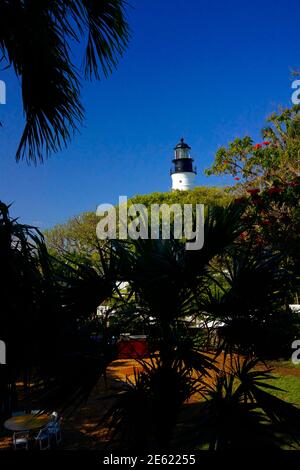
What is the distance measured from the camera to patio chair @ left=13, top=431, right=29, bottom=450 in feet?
21.4

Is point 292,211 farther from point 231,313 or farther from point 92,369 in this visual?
point 92,369

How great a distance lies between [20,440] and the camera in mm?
6594

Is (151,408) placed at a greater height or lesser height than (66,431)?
greater

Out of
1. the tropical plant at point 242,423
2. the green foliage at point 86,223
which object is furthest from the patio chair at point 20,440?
the green foliage at point 86,223

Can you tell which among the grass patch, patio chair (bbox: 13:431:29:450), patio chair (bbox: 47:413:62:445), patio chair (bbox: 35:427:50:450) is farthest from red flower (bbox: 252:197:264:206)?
patio chair (bbox: 13:431:29:450)

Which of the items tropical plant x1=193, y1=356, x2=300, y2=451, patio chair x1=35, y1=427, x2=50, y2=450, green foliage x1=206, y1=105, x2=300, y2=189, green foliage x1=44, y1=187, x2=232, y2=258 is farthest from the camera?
green foliage x1=44, y1=187, x2=232, y2=258

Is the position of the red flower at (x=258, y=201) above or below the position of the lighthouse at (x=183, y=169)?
below

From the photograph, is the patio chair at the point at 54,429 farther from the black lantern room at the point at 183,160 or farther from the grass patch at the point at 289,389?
the black lantern room at the point at 183,160

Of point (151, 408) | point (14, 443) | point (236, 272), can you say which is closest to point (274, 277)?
point (236, 272)

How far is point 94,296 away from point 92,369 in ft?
2.35

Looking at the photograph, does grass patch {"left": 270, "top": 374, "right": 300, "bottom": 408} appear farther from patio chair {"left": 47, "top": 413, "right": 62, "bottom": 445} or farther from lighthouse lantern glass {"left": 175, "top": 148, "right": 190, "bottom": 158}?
lighthouse lantern glass {"left": 175, "top": 148, "right": 190, "bottom": 158}

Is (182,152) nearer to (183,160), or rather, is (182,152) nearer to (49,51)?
(183,160)

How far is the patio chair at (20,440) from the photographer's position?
6512mm

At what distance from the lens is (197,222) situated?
3959mm
